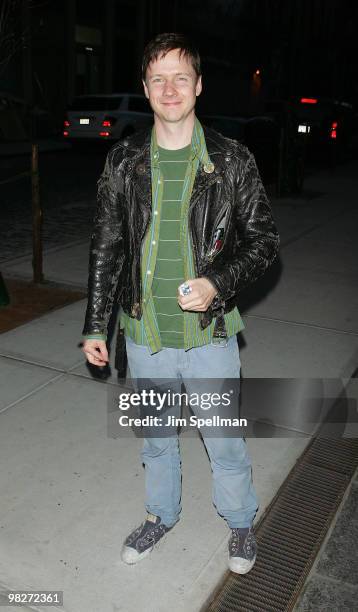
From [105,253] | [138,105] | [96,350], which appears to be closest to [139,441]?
[96,350]

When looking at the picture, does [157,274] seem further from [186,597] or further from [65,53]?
[65,53]

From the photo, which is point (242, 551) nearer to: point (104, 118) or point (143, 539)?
point (143, 539)

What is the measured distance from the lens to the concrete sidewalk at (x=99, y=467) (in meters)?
2.65

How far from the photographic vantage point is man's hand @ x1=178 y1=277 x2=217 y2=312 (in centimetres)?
217

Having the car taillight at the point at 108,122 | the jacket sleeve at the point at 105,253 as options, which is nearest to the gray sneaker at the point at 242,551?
the jacket sleeve at the point at 105,253

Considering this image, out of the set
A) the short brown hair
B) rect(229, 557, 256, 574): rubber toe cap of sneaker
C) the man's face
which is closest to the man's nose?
the man's face

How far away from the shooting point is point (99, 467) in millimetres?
3404

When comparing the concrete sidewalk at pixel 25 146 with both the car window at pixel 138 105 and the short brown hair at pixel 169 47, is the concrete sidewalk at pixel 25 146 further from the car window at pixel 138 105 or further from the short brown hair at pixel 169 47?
the short brown hair at pixel 169 47

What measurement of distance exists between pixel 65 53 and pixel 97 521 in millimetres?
27405

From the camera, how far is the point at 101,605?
2.52 meters

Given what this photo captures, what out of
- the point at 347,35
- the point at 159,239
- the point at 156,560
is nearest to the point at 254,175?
the point at 159,239

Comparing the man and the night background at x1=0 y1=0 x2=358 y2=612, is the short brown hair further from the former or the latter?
the night background at x1=0 y1=0 x2=358 y2=612

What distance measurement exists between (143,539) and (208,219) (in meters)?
1.39

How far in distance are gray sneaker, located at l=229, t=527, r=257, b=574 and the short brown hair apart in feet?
6.14
